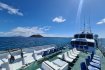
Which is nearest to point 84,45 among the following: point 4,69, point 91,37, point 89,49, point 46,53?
point 89,49

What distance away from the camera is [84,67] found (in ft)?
22.3

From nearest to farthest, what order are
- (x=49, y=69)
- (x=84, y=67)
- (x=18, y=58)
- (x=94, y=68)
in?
1. (x=49, y=69)
2. (x=84, y=67)
3. (x=94, y=68)
4. (x=18, y=58)

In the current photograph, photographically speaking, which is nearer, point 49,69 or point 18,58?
point 49,69

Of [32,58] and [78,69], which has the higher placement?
[32,58]

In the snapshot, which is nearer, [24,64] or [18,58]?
[24,64]

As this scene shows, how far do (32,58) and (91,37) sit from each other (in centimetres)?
1588

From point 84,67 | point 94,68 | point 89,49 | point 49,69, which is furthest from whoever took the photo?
point 89,49

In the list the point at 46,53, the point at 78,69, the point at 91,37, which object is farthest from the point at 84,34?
the point at 78,69

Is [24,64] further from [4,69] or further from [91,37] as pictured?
[91,37]

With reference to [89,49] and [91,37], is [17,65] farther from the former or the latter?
[91,37]

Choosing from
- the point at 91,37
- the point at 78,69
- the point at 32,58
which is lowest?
the point at 78,69

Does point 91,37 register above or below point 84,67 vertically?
above

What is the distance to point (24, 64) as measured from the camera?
9.22 m

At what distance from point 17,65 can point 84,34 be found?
17.9 metres
